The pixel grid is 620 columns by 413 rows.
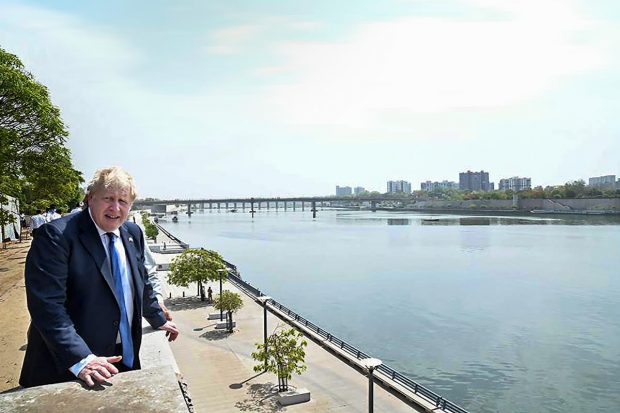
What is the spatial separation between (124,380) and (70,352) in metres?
0.37

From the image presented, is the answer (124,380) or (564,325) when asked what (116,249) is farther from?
(564,325)

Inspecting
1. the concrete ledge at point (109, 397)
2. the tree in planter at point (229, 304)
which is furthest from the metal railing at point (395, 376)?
the concrete ledge at point (109, 397)

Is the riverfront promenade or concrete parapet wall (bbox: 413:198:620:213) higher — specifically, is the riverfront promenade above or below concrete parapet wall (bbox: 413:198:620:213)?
below

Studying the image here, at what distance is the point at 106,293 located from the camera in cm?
307

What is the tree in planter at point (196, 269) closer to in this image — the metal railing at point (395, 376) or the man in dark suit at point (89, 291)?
the metal railing at point (395, 376)

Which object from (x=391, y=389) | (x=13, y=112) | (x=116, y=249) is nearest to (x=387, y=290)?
(x=391, y=389)

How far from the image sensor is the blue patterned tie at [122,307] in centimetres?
320

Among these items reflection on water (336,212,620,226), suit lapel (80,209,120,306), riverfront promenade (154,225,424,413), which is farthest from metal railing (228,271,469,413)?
reflection on water (336,212,620,226)

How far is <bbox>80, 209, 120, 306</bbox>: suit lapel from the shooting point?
3.04 m

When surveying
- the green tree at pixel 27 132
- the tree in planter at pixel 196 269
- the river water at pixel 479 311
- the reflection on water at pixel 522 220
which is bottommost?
the river water at pixel 479 311

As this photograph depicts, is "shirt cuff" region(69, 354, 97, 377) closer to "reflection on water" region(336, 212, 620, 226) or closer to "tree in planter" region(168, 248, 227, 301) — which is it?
"tree in planter" region(168, 248, 227, 301)

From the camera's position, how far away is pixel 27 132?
71.8 feet

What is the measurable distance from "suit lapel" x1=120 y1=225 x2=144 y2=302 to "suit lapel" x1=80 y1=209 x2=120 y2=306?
0.64ft

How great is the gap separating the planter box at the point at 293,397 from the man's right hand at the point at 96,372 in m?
13.0
